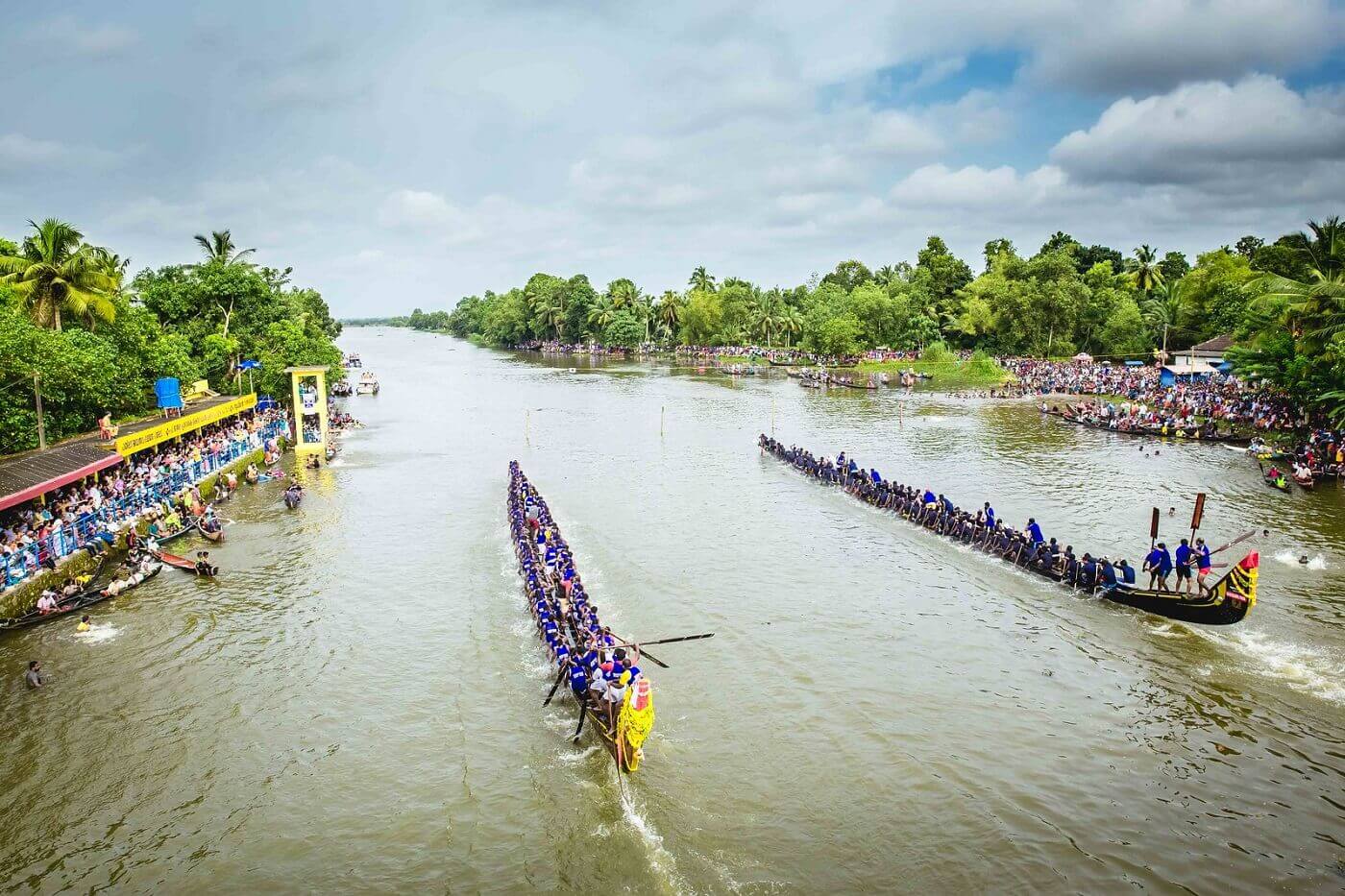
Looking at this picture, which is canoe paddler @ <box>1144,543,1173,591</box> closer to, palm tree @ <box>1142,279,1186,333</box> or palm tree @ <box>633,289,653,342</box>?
palm tree @ <box>1142,279,1186,333</box>

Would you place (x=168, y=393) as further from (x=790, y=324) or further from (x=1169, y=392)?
(x=790, y=324)

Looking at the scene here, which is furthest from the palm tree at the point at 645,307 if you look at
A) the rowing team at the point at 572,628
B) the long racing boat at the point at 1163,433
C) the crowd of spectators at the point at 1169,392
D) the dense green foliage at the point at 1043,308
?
the rowing team at the point at 572,628

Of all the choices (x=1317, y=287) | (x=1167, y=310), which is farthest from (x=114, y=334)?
(x=1167, y=310)

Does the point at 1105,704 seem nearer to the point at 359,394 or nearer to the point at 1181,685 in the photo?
the point at 1181,685

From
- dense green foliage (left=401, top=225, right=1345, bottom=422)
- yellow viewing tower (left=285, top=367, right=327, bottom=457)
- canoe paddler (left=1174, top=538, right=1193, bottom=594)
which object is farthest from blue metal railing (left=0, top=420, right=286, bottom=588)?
dense green foliage (left=401, top=225, right=1345, bottom=422)

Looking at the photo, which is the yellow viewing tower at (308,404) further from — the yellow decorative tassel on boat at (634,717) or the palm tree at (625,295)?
the palm tree at (625,295)

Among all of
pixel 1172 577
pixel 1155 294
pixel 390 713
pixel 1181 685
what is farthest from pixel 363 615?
pixel 1155 294
